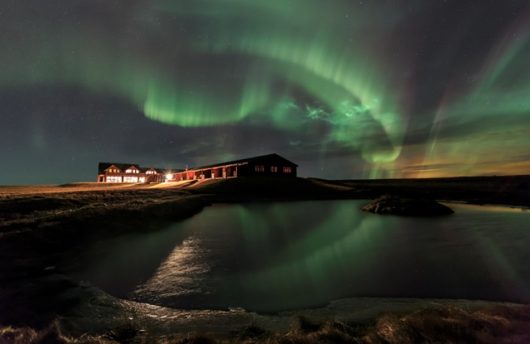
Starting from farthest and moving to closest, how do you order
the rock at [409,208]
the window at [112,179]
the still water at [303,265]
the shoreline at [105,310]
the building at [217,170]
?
the window at [112,179] < the building at [217,170] < the rock at [409,208] < the still water at [303,265] < the shoreline at [105,310]

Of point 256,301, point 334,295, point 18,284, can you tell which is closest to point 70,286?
point 18,284

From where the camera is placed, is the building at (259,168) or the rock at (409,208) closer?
the rock at (409,208)

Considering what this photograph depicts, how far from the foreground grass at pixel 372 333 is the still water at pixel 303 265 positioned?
2.20 m

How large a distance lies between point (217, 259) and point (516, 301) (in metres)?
12.9

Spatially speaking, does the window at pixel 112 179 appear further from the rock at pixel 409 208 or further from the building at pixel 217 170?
the rock at pixel 409 208

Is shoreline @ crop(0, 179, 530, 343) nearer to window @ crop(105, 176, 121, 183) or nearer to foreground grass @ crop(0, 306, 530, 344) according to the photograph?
foreground grass @ crop(0, 306, 530, 344)

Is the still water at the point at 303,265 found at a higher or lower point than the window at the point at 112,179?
lower

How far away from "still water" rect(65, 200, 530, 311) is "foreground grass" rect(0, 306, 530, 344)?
7.20 feet

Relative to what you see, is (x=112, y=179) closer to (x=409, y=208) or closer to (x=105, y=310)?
(x=409, y=208)

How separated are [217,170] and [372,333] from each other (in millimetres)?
81475

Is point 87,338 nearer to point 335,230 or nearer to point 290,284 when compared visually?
point 290,284

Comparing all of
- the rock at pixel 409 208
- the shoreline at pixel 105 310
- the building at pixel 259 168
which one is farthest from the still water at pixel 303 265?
the building at pixel 259 168

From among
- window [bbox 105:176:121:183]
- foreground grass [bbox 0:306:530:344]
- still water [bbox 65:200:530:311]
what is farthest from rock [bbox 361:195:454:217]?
window [bbox 105:176:121:183]

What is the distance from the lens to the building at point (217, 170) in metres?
74.1
